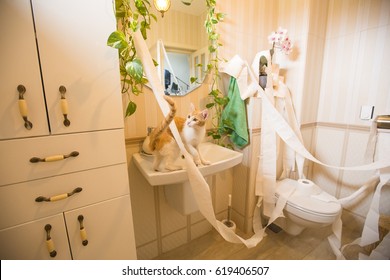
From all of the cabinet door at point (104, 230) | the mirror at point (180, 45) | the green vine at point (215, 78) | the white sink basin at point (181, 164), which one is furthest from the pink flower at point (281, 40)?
the cabinet door at point (104, 230)

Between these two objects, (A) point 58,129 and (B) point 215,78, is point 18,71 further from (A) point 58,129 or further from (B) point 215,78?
(B) point 215,78

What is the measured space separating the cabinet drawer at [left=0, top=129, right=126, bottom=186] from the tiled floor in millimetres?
985

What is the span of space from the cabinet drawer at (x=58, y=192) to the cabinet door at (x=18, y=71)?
0.17 metres

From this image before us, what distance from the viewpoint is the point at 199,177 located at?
27.8 inches

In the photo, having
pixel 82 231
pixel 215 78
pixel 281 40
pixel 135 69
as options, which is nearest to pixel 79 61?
pixel 135 69

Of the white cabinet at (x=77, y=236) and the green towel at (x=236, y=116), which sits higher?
the green towel at (x=236, y=116)

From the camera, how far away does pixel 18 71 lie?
0.47 meters

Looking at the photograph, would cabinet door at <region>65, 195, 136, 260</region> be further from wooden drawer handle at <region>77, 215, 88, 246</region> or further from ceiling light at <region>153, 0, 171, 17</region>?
ceiling light at <region>153, 0, 171, 17</region>

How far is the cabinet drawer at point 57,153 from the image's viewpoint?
498 millimetres

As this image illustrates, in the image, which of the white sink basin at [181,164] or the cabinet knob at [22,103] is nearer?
the cabinet knob at [22,103]

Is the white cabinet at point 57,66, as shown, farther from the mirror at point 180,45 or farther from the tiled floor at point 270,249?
the tiled floor at point 270,249

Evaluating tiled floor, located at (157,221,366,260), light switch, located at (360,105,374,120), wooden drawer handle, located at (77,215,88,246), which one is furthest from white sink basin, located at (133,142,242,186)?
light switch, located at (360,105,374,120)

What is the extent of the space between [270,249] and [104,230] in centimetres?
118

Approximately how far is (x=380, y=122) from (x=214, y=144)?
995 mm
